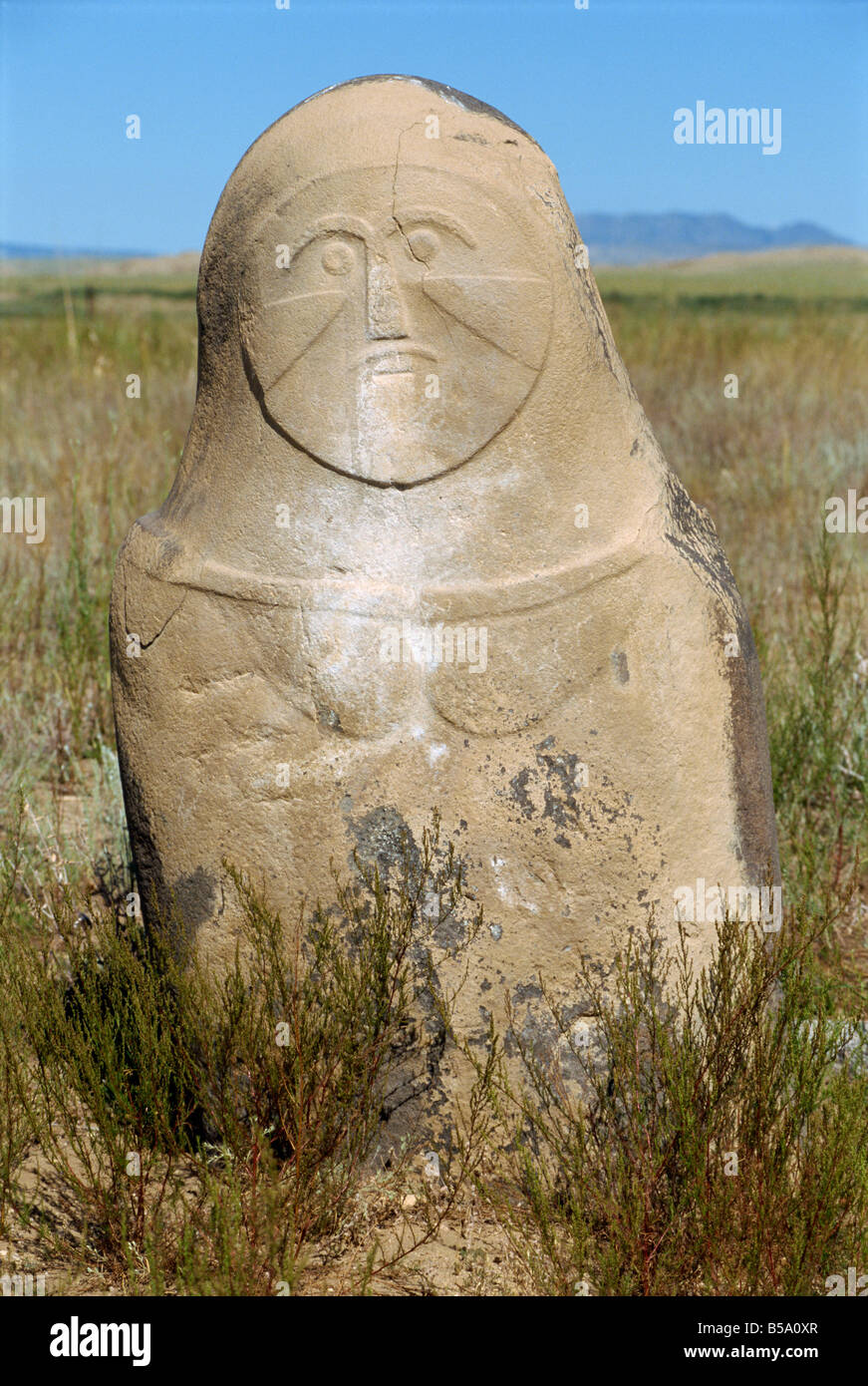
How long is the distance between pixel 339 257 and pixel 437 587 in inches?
25.8

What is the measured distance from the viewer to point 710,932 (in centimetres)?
263

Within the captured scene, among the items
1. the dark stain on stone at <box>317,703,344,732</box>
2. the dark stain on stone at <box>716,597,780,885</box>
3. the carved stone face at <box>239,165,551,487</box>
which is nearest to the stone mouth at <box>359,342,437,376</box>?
the carved stone face at <box>239,165,551,487</box>

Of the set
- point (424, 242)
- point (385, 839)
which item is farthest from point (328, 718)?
point (424, 242)

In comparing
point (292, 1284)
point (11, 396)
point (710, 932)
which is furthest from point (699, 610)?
point (11, 396)

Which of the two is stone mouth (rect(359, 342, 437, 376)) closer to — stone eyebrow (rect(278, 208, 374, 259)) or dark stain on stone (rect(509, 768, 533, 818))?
stone eyebrow (rect(278, 208, 374, 259))

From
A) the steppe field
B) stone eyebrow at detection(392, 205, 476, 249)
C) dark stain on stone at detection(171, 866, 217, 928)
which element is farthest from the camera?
dark stain on stone at detection(171, 866, 217, 928)

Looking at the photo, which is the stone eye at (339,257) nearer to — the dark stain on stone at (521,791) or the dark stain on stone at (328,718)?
the dark stain on stone at (328,718)

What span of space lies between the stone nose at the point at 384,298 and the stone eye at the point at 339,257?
44 mm

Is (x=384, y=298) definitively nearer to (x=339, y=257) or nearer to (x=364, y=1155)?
(x=339, y=257)

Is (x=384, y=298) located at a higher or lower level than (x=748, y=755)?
higher

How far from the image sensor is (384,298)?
248 centimetres

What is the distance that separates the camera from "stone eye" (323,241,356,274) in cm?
248

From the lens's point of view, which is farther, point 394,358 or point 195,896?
point 195,896
